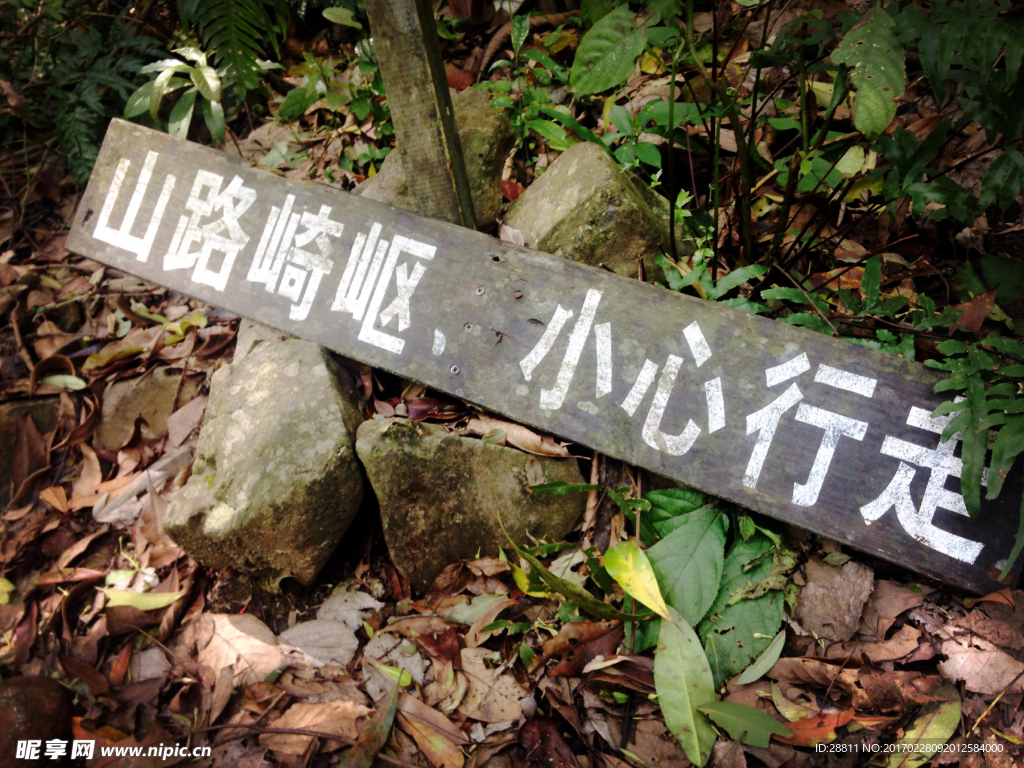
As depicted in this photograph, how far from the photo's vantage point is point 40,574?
255cm

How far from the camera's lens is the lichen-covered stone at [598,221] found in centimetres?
218

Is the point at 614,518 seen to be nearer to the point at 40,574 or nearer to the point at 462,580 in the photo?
the point at 462,580

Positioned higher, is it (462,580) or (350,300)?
(350,300)

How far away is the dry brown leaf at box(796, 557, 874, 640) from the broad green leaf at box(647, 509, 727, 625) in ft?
0.85

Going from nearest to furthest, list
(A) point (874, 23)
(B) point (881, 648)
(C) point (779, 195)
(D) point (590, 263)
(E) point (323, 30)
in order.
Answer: (A) point (874, 23) < (B) point (881, 648) < (D) point (590, 263) < (C) point (779, 195) < (E) point (323, 30)

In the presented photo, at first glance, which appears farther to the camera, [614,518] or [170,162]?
[170,162]

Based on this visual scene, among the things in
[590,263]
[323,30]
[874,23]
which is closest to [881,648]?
[590,263]

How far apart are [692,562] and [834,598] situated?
0.40m

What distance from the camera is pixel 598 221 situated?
2182mm

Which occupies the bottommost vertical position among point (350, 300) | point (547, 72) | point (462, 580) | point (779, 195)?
point (462, 580)

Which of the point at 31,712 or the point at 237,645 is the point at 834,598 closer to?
the point at 237,645

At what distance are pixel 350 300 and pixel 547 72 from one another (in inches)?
56.1

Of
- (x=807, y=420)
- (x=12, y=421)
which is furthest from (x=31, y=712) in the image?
(x=807, y=420)

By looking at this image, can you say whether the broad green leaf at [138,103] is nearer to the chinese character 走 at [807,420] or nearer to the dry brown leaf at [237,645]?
the dry brown leaf at [237,645]
